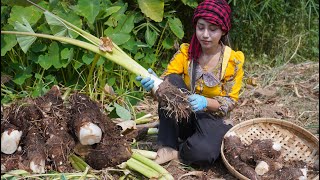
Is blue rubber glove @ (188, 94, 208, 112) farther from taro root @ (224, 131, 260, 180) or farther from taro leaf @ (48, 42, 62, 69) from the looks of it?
taro leaf @ (48, 42, 62, 69)

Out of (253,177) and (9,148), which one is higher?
(9,148)

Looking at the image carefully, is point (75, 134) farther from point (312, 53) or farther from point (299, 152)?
point (312, 53)

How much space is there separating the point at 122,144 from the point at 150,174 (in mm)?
204

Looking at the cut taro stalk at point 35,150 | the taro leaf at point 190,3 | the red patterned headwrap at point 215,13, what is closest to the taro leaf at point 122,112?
the cut taro stalk at point 35,150

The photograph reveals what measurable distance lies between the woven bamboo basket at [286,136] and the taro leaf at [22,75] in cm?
136

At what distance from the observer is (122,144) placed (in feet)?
7.66

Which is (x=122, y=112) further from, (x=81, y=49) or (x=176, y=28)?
(x=176, y=28)

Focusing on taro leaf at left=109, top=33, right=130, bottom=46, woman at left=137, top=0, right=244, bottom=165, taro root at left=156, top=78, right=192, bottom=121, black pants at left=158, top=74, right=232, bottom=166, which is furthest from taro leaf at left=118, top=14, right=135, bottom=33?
taro root at left=156, top=78, right=192, bottom=121

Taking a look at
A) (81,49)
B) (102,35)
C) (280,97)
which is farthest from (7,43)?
(280,97)

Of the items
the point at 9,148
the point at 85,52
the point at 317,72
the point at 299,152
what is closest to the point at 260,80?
the point at 317,72

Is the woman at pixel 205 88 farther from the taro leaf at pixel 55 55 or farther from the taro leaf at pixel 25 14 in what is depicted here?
the taro leaf at pixel 25 14

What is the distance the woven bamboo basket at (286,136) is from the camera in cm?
258

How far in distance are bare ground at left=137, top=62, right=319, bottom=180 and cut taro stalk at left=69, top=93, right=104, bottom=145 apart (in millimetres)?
497

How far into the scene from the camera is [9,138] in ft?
7.30
